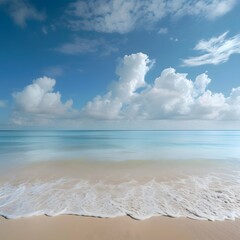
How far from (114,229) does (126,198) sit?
2161 mm

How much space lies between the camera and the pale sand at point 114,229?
14.6ft

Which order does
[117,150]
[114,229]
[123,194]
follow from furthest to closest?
1. [117,150]
2. [123,194]
3. [114,229]

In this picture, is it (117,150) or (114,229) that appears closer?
(114,229)

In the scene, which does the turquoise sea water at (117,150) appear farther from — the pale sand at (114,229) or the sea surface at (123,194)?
the pale sand at (114,229)

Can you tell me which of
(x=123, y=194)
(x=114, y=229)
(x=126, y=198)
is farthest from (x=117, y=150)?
(x=114, y=229)

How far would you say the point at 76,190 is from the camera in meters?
7.85

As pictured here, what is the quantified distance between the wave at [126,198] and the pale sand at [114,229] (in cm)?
32

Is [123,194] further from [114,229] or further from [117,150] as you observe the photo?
[117,150]

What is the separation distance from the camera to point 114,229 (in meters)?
4.75

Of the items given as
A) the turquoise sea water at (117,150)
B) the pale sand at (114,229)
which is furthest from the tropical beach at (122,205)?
the turquoise sea water at (117,150)

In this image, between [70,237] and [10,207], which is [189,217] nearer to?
[70,237]

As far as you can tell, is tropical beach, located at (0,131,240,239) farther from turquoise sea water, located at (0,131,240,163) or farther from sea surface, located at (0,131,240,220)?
turquoise sea water, located at (0,131,240,163)

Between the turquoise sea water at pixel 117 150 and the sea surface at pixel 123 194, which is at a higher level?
the turquoise sea water at pixel 117 150

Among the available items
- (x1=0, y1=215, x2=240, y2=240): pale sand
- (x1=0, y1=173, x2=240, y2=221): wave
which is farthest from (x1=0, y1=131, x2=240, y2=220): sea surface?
(x1=0, y1=215, x2=240, y2=240): pale sand
